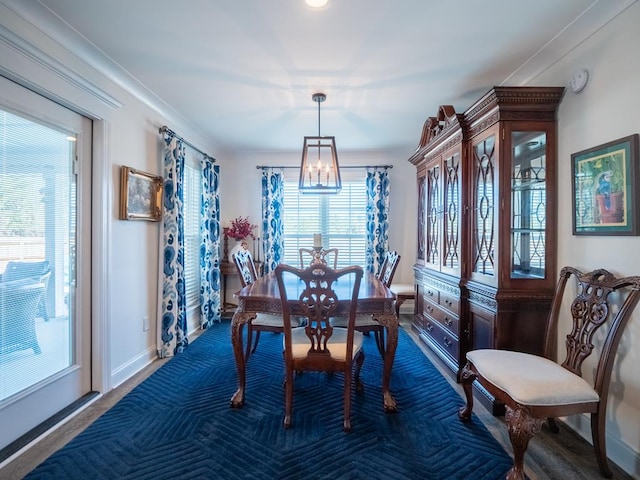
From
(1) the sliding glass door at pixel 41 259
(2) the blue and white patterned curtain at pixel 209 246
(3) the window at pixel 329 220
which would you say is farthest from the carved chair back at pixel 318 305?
(3) the window at pixel 329 220

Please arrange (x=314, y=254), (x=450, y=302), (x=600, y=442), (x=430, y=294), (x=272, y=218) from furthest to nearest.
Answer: (x=272, y=218), (x=314, y=254), (x=430, y=294), (x=450, y=302), (x=600, y=442)

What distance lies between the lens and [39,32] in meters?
1.85

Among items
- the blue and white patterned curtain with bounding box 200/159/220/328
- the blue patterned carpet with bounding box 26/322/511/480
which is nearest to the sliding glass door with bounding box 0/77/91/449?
the blue patterned carpet with bounding box 26/322/511/480

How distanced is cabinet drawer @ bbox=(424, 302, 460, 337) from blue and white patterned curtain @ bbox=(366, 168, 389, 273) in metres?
1.32

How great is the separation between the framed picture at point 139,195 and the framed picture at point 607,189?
3324 mm

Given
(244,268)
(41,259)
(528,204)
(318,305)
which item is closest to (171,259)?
(244,268)

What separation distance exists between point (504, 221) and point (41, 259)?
3145 mm

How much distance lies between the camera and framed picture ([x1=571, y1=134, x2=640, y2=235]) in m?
1.60

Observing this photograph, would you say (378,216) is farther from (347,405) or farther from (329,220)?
(347,405)

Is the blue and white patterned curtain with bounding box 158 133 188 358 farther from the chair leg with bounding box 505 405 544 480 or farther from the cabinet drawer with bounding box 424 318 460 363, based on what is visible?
the chair leg with bounding box 505 405 544 480

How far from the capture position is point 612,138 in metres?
1.72

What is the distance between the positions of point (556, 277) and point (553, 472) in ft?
3.83

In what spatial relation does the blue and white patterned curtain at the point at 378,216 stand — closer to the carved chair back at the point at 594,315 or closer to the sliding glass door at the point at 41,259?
the carved chair back at the point at 594,315

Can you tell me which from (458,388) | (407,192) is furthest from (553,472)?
(407,192)
